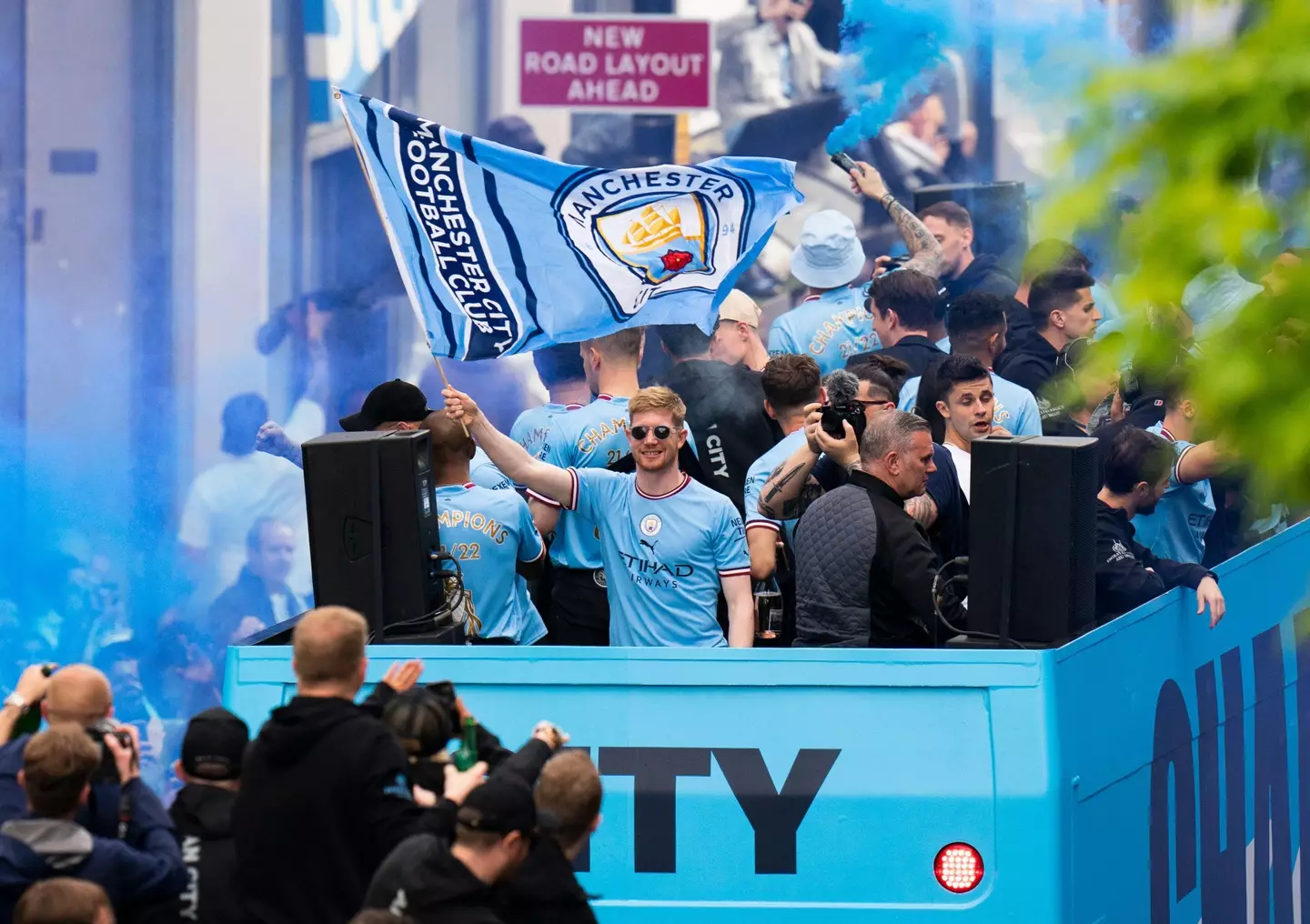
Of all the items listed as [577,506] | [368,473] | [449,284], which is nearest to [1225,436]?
[368,473]

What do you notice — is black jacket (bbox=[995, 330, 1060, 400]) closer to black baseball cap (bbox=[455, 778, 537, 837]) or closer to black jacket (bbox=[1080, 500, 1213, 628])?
black jacket (bbox=[1080, 500, 1213, 628])

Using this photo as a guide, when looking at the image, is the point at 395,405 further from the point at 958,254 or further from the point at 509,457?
the point at 958,254

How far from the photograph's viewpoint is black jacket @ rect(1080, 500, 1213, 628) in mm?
6020

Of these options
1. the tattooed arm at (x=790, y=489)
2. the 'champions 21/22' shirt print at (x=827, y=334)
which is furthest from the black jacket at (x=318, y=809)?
the 'champions 21/22' shirt print at (x=827, y=334)

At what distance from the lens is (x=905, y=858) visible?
195 inches

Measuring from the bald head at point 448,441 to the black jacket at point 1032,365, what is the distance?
2.94 m

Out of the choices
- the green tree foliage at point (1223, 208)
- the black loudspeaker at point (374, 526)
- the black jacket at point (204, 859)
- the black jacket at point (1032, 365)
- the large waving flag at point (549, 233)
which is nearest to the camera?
the green tree foliage at point (1223, 208)

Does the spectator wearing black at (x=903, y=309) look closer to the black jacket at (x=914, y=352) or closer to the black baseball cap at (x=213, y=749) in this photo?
the black jacket at (x=914, y=352)

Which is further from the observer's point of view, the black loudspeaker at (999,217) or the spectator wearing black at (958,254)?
the black loudspeaker at (999,217)

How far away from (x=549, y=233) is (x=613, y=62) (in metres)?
5.29

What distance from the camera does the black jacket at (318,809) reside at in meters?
4.04

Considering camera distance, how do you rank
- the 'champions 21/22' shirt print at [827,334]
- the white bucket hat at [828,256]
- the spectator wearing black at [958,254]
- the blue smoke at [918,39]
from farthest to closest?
the blue smoke at [918,39] → the spectator wearing black at [958,254] → the white bucket hat at [828,256] → the 'champions 21/22' shirt print at [827,334]

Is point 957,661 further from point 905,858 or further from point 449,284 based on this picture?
point 449,284

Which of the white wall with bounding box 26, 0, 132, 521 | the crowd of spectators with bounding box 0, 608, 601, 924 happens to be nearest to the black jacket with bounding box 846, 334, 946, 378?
the crowd of spectators with bounding box 0, 608, 601, 924
